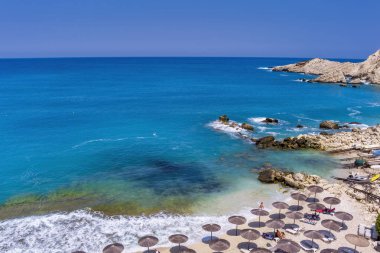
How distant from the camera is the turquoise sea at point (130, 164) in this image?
33156mm

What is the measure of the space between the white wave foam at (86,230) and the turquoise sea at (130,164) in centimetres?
10

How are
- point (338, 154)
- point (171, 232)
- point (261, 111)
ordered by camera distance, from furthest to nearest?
point (261, 111), point (338, 154), point (171, 232)

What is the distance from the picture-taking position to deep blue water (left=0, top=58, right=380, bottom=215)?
141 ft

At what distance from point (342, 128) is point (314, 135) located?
10463 mm

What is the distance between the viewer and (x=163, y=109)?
301ft

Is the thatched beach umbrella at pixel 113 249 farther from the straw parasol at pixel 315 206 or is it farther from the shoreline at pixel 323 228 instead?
the straw parasol at pixel 315 206

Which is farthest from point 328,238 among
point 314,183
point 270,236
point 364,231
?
point 314,183

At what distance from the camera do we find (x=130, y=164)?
162ft

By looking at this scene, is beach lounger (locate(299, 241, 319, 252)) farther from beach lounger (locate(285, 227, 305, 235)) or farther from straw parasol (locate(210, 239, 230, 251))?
straw parasol (locate(210, 239, 230, 251))

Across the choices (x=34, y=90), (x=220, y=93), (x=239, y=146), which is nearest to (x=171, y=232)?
(x=239, y=146)

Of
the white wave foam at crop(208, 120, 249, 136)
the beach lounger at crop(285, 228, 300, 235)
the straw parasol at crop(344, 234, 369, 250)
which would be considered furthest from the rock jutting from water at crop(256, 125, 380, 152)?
the straw parasol at crop(344, 234, 369, 250)

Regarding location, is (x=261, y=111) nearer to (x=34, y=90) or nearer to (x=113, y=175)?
(x=113, y=175)

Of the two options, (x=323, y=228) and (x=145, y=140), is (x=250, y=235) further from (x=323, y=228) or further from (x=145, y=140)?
(x=145, y=140)

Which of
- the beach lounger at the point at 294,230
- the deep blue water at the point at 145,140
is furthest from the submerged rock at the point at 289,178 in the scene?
the beach lounger at the point at 294,230
